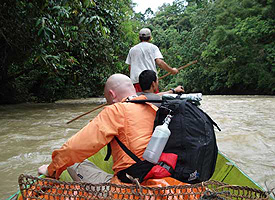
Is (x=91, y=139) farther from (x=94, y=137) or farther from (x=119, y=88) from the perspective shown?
(x=119, y=88)

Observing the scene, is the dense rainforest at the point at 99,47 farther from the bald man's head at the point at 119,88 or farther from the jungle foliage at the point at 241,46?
the bald man's head at the point at 119,88

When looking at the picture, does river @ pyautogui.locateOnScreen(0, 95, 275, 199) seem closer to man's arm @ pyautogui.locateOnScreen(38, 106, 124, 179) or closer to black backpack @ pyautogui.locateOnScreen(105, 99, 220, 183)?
man's arm @ pyautogui.locateOnScreen(38, 106, 124, 179)

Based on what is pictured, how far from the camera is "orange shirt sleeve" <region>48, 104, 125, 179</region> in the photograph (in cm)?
136

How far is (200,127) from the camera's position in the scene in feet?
4.67

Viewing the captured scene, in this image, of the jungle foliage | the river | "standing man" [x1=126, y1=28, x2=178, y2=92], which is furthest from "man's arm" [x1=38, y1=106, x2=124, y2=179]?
the jungle foliage

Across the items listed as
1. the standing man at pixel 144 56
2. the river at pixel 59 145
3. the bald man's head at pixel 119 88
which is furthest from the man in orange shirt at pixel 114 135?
the standing man at pixel 144 56

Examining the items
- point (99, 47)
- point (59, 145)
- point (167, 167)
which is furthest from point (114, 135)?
point (99, 47)

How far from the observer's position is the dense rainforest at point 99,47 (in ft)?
17.1

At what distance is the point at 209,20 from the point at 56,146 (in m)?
21.2

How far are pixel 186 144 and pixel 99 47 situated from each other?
28.8ft

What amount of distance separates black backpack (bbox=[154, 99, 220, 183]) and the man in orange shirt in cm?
9

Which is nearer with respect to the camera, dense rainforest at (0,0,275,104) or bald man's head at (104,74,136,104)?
bald man's head at (104,74,136,104)

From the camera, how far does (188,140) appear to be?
4.54 ft

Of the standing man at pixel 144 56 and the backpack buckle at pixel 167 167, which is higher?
the standing man at pixel 144 56
